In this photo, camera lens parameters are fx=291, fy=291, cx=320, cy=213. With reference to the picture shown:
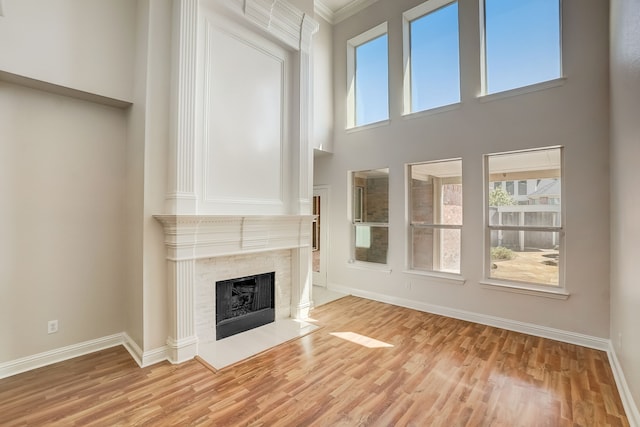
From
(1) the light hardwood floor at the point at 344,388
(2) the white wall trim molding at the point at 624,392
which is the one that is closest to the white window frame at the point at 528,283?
(1) the light hardwood floor at the point at 344,388

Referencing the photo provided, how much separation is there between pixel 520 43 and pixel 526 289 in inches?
123

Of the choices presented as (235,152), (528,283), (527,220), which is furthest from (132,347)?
(527,220)

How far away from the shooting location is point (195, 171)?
3078 mm

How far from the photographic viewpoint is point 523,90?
11.8 feet

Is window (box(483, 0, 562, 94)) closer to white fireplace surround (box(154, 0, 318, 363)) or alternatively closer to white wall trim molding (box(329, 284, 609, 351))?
white fireplace surround (box(154, 0, 318, 363))

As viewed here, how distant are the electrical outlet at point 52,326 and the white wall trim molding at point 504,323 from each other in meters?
4.07

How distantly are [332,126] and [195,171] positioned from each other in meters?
3.21

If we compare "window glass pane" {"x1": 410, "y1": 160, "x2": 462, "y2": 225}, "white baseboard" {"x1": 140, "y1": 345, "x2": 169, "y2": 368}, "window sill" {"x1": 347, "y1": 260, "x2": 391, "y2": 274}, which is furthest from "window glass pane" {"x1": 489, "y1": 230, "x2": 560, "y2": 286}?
"white baseboard" {"x1": 140, "y1": 345, "x2": 169, "y2": 368}

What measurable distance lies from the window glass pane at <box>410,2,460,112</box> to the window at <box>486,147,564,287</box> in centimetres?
123

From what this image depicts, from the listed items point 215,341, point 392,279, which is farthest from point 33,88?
point 392,279

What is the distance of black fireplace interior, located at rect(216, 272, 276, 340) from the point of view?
11.2 feet

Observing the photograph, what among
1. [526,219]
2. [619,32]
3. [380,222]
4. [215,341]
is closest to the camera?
[619,32]

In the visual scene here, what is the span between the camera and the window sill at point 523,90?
3.40m

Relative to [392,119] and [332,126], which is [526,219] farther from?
[332,126]
